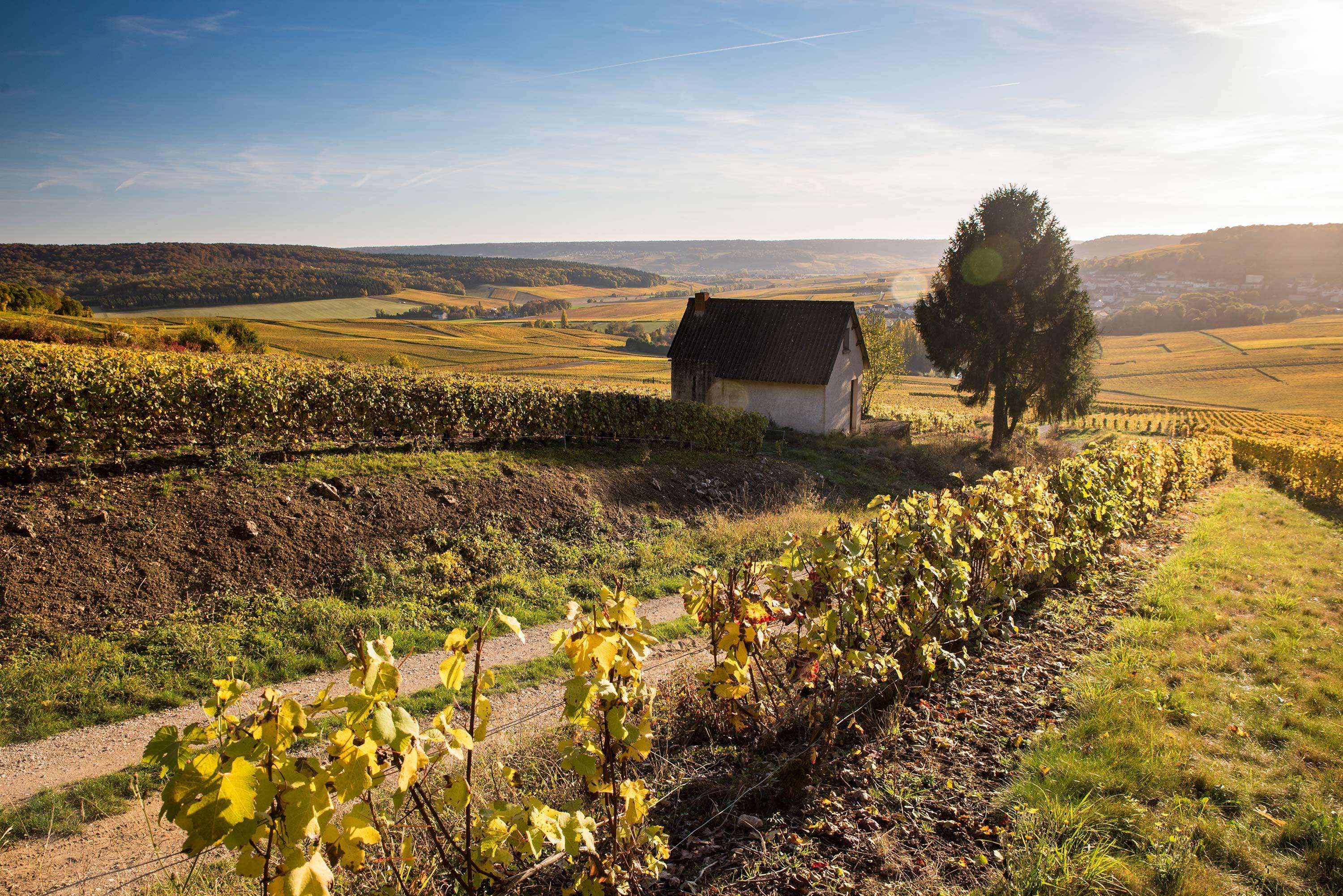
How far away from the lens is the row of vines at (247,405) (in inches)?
398

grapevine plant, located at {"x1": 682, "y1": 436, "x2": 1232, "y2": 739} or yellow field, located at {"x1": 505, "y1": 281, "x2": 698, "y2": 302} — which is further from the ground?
yellow field, located at {"x1": 505, "y1": 281, "x2": 698, "y2": 302}

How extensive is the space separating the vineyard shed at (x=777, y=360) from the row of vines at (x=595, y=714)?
19222 millimetres

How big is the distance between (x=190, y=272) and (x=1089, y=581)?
118936 millimetres

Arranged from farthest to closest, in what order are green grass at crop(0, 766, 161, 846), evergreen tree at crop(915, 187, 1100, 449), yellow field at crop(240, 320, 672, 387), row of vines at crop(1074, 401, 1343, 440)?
1. yellow field at crop(240, 320, 672, 387)
2. row of vines at crop(1074, 401, 1343, 440)
3. evergreen tree at crop(915, 187, 1100, 449)
4. green grass at crop(0, 766, 161, 846)

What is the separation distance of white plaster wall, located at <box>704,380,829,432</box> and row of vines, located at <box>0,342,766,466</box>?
1015 cm

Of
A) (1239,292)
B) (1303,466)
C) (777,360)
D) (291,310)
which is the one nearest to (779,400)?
(777,360)

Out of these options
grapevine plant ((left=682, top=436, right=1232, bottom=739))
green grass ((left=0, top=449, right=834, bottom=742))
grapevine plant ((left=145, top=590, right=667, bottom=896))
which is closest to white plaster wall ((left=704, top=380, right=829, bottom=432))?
green grass ((left=0, top=449, right=834, bottom=742))

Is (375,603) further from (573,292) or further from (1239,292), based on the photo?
(1239,292)

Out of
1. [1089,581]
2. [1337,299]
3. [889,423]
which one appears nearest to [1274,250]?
[1337,299]

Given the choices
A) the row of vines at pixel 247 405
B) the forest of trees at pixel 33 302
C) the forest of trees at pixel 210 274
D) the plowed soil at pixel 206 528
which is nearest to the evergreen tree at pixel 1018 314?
the row of vines at pixel 247 405

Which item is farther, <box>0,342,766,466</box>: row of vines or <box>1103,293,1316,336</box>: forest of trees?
<box>1103,293,1316,336</box>: forest of trees

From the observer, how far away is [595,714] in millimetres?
3504

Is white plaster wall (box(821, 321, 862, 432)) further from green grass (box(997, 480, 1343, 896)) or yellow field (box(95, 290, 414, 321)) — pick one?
yellow field (box(95, 290, 414, 321))

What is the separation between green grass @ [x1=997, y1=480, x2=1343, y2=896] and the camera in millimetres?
3756
